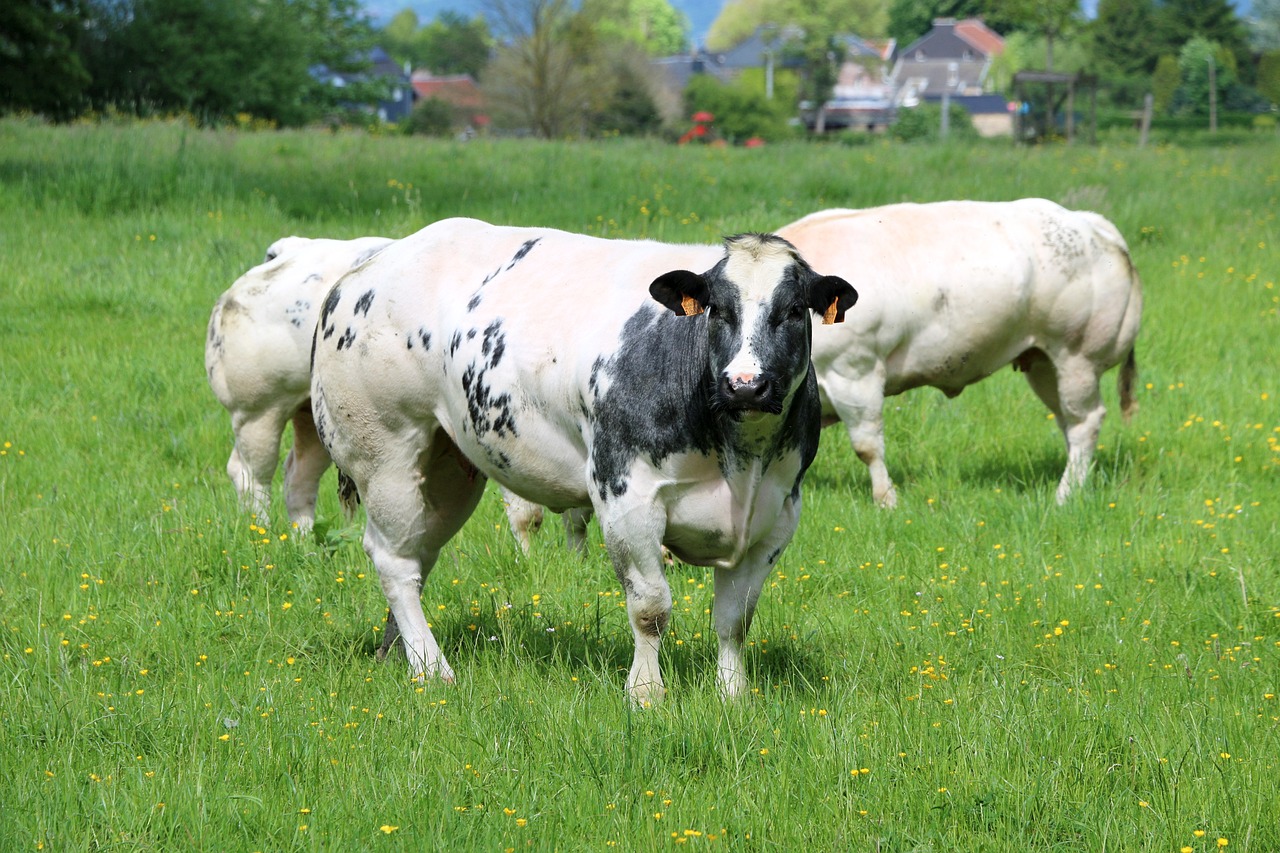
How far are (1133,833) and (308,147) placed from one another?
17.6 metres

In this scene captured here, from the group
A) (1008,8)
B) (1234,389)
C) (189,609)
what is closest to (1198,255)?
Result: (1234,389)

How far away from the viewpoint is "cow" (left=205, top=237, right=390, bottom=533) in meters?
7.09

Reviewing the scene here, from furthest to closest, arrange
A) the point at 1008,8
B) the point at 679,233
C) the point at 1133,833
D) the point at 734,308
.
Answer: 1. the point at 1008,8
2. the point at 679,233
3. the point at 734,308
4. the point at 1133,833

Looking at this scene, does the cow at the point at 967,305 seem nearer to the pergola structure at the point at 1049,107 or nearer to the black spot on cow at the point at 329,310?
the black spot on cow at the point at 329,310

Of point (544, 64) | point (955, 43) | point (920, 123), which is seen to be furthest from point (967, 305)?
point (955, 43)

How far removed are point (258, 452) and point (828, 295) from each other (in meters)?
4.09

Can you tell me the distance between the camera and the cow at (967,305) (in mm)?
8266

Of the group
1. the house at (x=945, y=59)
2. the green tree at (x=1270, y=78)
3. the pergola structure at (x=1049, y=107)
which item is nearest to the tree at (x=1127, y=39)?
the green tree at (x=1270, y=78)

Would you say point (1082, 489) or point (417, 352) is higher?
point (417, 352)

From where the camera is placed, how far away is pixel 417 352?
5258 millimetres

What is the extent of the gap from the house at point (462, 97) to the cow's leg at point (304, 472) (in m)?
48.1

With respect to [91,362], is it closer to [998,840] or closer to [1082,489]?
[1082,489]

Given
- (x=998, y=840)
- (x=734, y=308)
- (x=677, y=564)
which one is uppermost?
(x=734, y=308)

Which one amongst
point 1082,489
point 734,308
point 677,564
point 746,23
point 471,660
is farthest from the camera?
point 746,23
